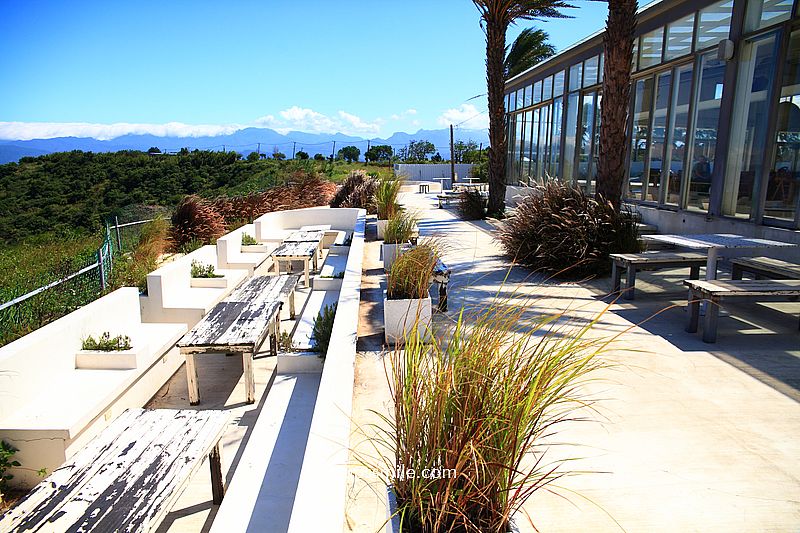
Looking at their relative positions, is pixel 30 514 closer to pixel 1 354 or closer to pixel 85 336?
pixel 1 354

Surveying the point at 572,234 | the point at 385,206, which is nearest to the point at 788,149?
the point at 572,234

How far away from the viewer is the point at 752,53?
6.69 meters

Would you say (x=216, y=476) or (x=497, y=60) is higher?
(x=497, y=60)

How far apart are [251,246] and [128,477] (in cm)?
716

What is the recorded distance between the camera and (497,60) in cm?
1063

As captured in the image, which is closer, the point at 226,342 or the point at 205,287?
the point at 226,342

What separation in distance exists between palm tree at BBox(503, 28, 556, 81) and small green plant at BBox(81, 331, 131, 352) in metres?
20.8

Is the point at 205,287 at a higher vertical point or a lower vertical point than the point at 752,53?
lower

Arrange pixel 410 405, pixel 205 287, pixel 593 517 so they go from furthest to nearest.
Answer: pixel 205 287 < pixel 593 517 < pixel 410 405

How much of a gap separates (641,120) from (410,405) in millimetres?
9297

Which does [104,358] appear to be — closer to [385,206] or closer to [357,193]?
[385,206]

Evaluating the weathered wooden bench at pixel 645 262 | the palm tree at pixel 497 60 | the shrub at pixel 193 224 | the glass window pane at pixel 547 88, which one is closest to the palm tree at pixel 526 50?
the glass window pane at pixel 547 88

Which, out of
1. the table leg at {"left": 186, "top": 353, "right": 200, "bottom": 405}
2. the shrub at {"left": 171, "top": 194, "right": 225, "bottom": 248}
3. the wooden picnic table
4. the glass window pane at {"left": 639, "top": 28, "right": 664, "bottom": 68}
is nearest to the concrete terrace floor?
the table leg at {"left": 186, "top": 353, "right": 200, "bottom": 405}

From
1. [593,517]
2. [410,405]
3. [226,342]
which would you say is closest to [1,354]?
[226,342]
